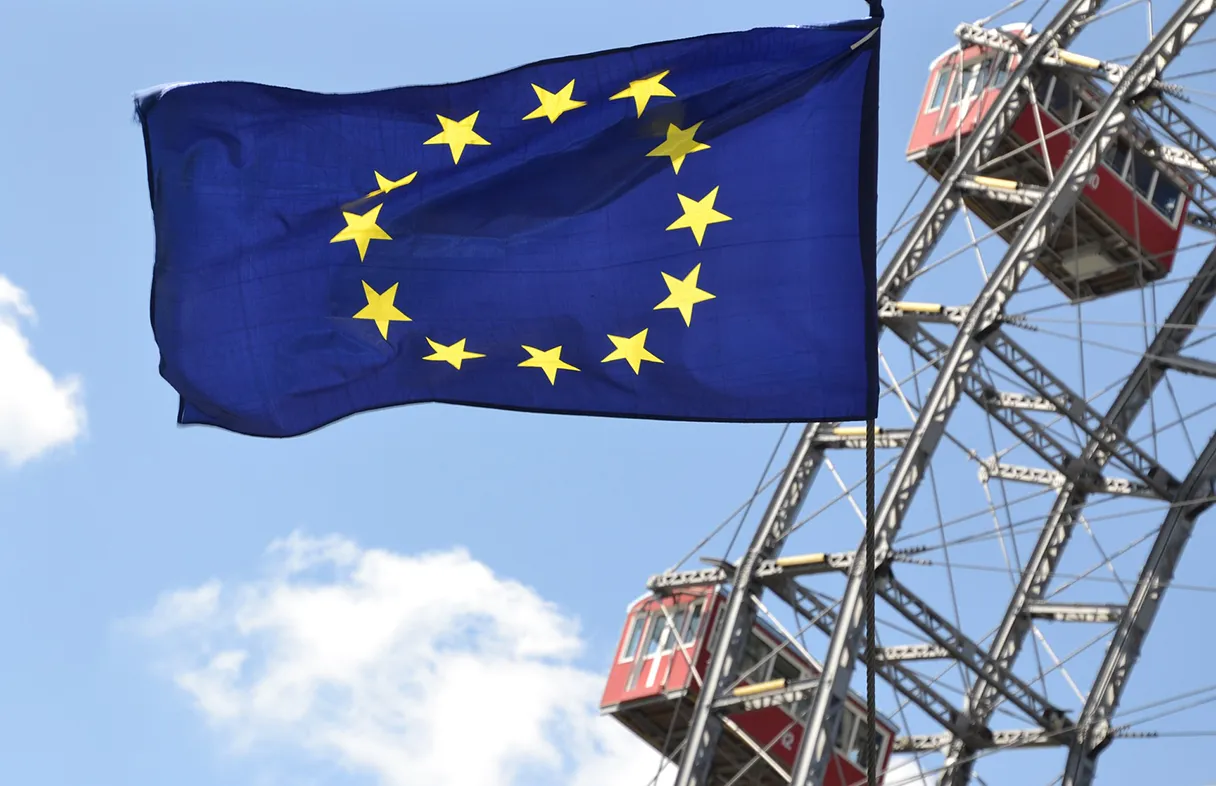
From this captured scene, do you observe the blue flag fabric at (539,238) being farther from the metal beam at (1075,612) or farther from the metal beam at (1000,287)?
the metal beam at (1075,612)

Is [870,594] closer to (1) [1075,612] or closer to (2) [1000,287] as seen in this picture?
(2) [1000,287]

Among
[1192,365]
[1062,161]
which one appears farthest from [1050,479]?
[1062,161]

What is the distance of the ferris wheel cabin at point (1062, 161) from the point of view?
94.6ft

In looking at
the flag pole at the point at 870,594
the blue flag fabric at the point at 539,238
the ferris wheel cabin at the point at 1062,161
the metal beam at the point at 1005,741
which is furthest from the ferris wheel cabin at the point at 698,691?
the flag pole at the point at 870,594

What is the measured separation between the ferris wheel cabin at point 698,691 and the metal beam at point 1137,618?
3.64m

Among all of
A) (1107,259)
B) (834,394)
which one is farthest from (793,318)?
(1107,259)

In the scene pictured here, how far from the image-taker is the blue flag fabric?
39.2 feet

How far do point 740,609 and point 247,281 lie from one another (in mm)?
14878

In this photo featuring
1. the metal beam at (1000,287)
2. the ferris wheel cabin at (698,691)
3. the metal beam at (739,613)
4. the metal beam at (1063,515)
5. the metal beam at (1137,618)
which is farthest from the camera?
the ferris wheel cabin at (698,691)

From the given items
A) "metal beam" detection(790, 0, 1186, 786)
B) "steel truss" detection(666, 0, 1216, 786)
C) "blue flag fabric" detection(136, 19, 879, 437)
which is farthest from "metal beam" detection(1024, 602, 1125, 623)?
"blue flag fabric" detection(136, 19, 879, 437)

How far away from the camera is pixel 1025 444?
2786 cm

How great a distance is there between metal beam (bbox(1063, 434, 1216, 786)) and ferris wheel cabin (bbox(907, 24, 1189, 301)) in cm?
330

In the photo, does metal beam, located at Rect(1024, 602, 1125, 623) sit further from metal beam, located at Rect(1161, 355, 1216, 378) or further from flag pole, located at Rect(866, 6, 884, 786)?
flag pole, located at Rect(866, 6, 884, 786)

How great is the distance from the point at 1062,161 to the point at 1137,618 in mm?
7385
